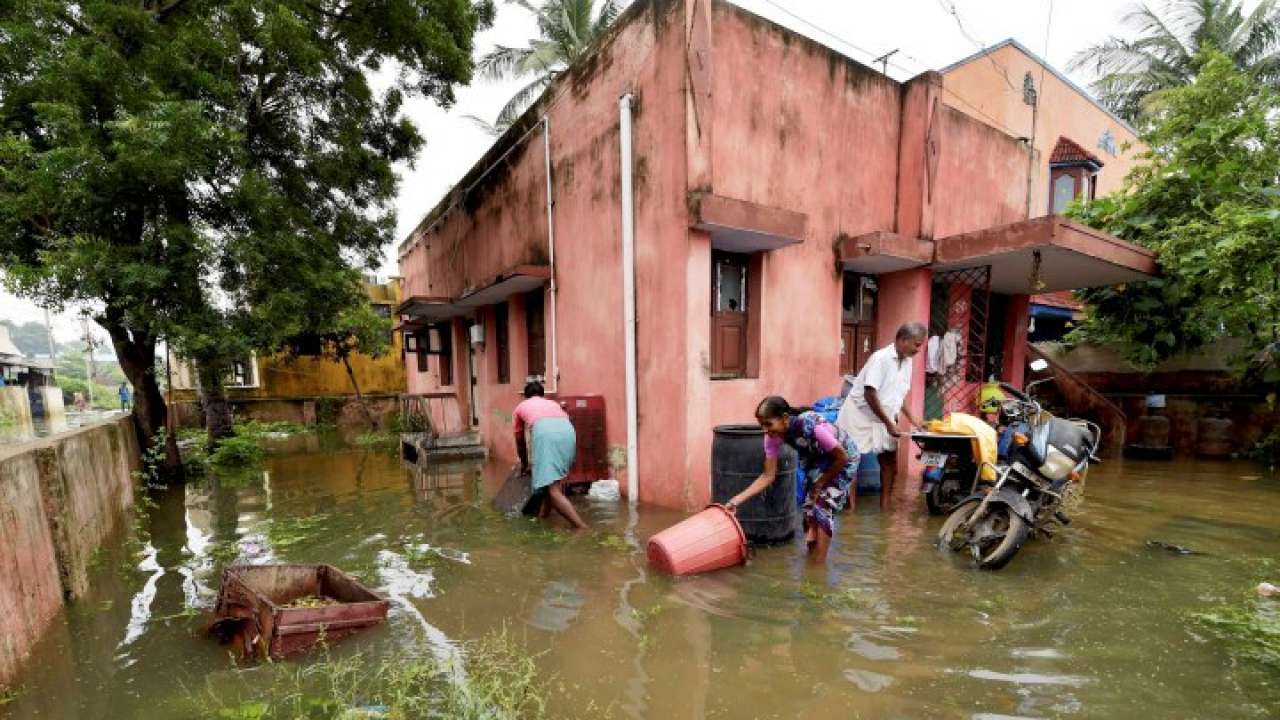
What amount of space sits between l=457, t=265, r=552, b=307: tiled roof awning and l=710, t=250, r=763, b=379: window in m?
2.71

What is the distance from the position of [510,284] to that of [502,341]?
93.9 inches

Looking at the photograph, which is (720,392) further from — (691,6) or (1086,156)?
(1086,156)

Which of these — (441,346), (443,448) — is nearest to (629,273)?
(443,448)

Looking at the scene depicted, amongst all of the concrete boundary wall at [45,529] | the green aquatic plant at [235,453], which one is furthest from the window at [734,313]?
the green aquatic plant at [235,453]

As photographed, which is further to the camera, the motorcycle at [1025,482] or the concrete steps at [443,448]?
the concrete steps at [443,448]

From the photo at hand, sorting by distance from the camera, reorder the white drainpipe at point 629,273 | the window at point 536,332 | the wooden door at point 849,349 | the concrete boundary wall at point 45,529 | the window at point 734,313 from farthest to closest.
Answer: the window at point 536,332
the wooden door at point 849,349
the window at point 734,313
the white drainpipe at point 629,273
the concrete boundary wall at point 45,529

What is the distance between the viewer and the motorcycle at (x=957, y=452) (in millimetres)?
4656

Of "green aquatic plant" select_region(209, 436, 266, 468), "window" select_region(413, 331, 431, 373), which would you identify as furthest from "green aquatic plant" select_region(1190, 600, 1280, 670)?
"window" select_region(413, 331, 431, 373)

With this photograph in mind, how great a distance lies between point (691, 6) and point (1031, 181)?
782cm

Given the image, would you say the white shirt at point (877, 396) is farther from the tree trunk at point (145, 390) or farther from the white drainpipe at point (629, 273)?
the tree trunk at point (145, 390)

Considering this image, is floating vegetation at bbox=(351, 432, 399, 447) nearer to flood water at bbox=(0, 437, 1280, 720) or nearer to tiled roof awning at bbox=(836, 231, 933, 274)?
flood water at bbox=(0, 437, 1280, 720)

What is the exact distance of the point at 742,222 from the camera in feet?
18.3

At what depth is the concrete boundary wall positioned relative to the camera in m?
3.02

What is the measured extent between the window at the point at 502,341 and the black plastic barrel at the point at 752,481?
251 inches
